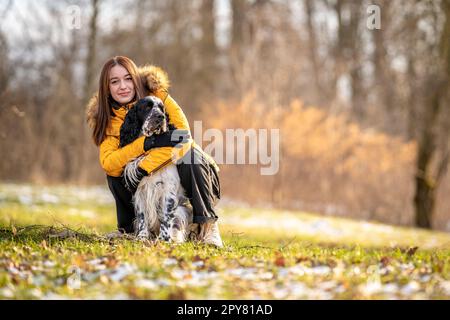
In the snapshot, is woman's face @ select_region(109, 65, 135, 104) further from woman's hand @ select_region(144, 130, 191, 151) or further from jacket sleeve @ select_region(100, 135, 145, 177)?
woman's hand @ select_region(144, 130, 191, 151)

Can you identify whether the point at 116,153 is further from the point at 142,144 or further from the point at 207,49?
the point at 207,49

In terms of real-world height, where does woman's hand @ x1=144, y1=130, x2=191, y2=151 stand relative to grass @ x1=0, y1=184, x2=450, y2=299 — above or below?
above

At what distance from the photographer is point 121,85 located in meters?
5.26

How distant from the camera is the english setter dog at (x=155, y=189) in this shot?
4.89m

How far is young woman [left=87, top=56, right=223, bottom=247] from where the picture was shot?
496 cm

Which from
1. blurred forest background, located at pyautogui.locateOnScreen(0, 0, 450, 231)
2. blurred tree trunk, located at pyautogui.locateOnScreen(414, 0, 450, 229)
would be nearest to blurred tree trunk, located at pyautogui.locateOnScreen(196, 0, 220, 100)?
blurred forest background, located at pyautogui.locateOnScreen(0, 0, 450, 231)

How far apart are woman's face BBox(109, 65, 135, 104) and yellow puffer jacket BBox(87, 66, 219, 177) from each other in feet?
0.28

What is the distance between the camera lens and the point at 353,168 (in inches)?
643

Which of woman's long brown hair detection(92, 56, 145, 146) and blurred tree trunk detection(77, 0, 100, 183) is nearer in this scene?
woman's long brown hair detection(92, 56, 145, 146)

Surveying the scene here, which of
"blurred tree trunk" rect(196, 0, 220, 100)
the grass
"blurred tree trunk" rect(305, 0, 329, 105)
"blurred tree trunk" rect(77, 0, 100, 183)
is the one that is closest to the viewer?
the grass

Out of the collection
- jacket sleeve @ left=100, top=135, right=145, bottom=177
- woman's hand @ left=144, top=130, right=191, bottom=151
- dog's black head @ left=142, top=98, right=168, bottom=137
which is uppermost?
dog's black head @ left=142, top=98, right=168, bottom=137

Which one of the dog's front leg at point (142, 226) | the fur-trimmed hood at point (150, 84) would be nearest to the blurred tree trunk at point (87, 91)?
the fur-trimmed hood at point (150, 84)

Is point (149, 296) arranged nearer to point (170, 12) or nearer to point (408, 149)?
point (408, 149)

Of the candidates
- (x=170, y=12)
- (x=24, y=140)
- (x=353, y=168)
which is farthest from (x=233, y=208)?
(x=170, y=12)
